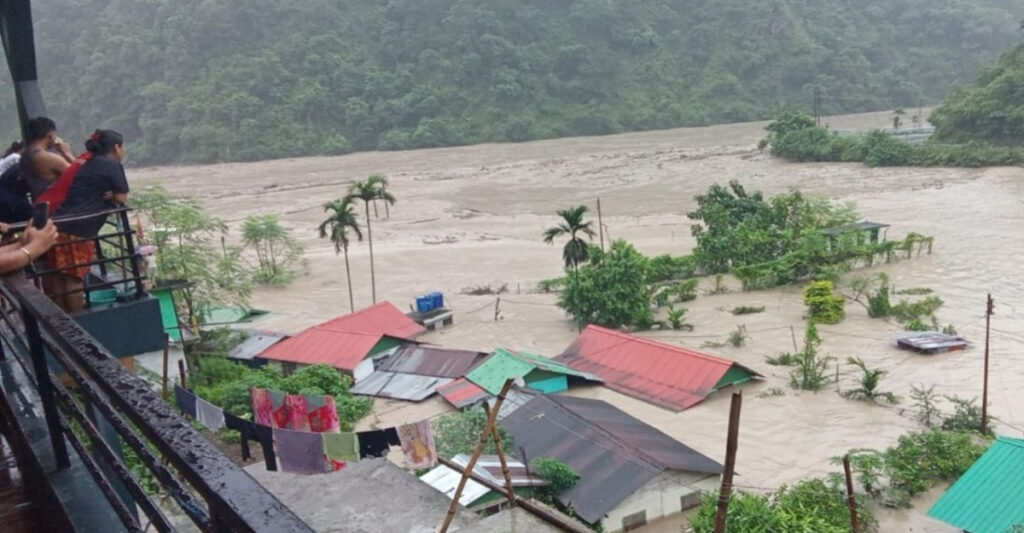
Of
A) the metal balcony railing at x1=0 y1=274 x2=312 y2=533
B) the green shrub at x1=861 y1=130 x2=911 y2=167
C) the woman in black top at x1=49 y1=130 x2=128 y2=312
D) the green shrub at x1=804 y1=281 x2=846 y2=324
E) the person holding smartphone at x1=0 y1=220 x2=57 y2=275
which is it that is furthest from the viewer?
the green shrub at x1=861 y1=130 x2=911 y2=167

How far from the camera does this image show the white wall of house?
1013 cm

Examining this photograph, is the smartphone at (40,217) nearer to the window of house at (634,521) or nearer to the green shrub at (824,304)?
the window of house at (634,521)

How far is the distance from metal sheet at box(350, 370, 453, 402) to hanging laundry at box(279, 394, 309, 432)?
521 centimetres

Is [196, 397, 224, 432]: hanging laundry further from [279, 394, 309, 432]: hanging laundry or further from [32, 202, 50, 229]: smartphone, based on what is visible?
[32, 202, 50, 229]: smartphone

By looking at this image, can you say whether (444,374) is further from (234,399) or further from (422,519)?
(422,519)

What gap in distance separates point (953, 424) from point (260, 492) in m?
14.4

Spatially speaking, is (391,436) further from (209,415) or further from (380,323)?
(380,323)

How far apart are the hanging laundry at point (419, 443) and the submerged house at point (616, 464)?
209 centimetres

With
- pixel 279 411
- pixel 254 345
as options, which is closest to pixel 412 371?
pixel 254 345

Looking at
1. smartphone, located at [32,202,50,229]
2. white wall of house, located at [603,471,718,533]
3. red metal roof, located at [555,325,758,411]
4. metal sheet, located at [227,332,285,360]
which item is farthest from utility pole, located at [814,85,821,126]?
smartphone, located at [32,202,50,229]

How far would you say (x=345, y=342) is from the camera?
1762 centimetres

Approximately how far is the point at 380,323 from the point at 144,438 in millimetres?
17566

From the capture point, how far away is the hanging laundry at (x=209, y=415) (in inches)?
385

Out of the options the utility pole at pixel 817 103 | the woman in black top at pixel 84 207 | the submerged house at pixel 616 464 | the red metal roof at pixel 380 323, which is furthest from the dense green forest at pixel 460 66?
the woman in black top at pixel 84 207
